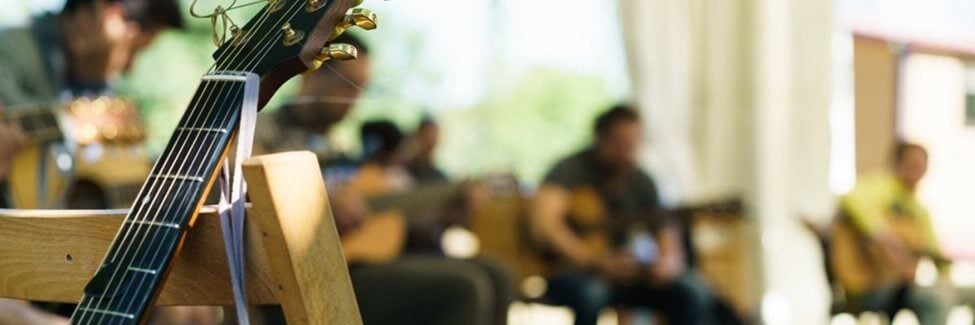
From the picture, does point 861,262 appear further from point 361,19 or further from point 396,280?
point 361,19

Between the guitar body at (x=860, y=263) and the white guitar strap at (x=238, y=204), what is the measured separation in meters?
4.50

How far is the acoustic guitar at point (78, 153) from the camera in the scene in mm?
2918

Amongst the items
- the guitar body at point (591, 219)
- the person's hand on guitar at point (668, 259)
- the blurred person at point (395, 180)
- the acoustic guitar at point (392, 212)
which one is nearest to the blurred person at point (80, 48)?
the acoustic guitar at point (392, 212)

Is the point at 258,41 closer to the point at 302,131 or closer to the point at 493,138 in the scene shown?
the point at 302,131

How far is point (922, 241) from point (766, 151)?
0.62 metres

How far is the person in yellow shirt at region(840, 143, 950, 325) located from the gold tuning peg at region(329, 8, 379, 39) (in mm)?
4453

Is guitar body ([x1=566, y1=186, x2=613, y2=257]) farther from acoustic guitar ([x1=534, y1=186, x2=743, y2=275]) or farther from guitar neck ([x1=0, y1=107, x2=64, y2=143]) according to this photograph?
guitar neck ([x1=0, y1=107, x2=64, y2=143])

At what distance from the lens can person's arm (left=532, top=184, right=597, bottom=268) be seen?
17.6 ft

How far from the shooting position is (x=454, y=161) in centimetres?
623

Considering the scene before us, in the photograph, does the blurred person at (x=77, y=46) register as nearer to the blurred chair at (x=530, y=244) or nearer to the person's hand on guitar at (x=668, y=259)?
the blurred chair at (x=530, y=244)

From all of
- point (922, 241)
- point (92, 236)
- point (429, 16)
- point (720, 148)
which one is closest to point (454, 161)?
point (429, 16)

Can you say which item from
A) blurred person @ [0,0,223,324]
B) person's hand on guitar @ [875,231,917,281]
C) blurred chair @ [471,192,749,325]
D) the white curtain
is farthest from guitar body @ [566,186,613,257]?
blurred person @ [0,0,223,324]

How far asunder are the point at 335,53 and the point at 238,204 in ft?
0.49

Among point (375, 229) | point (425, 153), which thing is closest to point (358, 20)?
point (375, 229)
